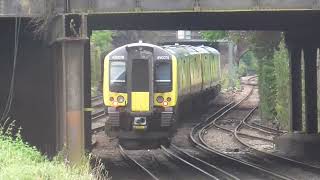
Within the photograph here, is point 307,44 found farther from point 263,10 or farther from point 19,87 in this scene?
point 19,87

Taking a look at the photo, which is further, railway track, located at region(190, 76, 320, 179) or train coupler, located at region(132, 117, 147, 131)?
train coupler, located at region(132, 117, 147, 131)

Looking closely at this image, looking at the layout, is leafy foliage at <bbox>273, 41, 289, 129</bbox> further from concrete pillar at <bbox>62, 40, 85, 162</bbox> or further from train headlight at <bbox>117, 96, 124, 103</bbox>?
concrete pillar at <bbox>62, 40, 85, 162</bbox>

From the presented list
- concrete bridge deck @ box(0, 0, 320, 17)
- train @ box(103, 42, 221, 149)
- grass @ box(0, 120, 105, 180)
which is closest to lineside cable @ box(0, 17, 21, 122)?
train @ box(103, 42, 221, 149)

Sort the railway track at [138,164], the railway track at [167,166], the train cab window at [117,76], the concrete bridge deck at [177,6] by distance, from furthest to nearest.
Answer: the train cab window at [117,76], the railway track at [167,166], the railway track at [138,164], the concrete bridge deck at [177,6]

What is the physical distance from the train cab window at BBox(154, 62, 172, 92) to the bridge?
1250mm

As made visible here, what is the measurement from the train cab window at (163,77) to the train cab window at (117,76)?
107 centimetres

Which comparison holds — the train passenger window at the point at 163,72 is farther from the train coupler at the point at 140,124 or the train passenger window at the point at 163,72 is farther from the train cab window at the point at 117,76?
the train coupler at the point at 140,124

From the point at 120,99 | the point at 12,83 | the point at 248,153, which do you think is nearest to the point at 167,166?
the point at 120,99

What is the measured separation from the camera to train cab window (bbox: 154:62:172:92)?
930 inches

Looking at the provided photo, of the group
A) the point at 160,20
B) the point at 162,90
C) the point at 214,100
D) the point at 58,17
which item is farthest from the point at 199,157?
the point at 214,100

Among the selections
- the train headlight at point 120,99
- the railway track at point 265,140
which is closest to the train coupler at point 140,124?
the train headlight at point 120,99

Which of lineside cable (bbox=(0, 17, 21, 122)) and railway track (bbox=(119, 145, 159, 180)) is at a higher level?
lineside cable (bbox=(0, 17, 21, 122))

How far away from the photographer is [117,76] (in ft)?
77.8

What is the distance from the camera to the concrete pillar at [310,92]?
24.2 m
